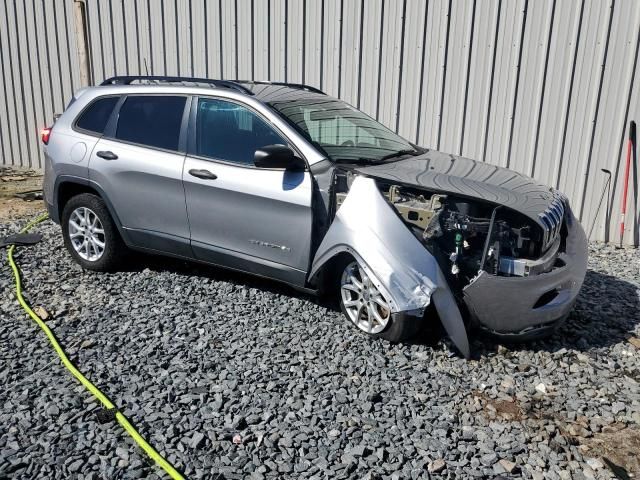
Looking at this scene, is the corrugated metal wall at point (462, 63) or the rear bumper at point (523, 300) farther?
the corrugated metal wall at point (462, 63)

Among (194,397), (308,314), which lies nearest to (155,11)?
(308,314)

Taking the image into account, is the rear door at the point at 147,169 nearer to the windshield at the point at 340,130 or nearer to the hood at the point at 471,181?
the windshield at the point at 340,130

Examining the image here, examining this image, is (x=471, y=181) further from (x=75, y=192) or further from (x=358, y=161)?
(x=75, y=192)

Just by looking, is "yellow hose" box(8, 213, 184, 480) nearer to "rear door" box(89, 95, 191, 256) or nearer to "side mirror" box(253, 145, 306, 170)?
"rear door" box(89, 95, 191, 256)

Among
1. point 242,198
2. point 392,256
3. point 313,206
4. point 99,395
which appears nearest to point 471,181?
point 392,256

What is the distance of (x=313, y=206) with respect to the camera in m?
4.20

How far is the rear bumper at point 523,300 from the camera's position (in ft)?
12.2

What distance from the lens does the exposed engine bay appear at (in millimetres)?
3748

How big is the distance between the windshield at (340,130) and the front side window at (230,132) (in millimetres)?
211

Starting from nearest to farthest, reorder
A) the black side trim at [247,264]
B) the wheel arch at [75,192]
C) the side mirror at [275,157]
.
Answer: the side mirror at [275,157], the black side trim at [247,264], the wheel arch at [75,192]

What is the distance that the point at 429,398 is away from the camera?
348cm

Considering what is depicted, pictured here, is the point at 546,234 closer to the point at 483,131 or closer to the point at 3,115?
the point at 483,131

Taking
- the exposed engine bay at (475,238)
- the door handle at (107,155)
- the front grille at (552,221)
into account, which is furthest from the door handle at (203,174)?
the front grille at (552,221)

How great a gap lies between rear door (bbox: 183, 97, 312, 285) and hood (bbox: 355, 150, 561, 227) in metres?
0.64
